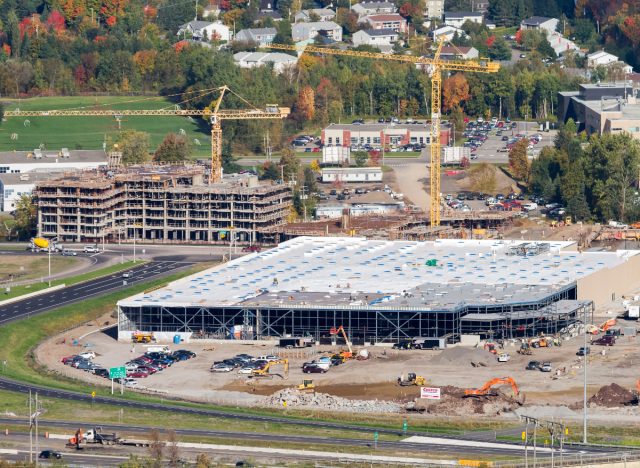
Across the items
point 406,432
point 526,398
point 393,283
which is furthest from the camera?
point 393,283

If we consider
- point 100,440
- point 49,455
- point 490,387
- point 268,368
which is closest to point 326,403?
point 490,387

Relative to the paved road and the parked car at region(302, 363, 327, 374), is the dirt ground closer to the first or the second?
the parked car at region(302, 363, 327, 374)

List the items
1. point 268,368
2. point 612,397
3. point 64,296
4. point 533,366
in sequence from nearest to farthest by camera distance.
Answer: point 612,397 < point 533,366 < point 268,368 < point 64,296

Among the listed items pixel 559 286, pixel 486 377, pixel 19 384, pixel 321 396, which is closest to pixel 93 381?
pixel 19 384

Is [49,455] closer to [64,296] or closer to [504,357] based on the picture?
[504,357]

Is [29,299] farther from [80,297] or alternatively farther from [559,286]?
[559,286]

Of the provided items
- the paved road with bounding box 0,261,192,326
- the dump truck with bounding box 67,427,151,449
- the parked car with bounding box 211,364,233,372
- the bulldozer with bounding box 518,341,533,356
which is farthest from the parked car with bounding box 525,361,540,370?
the paved road with bounding box 0,261,192,326
